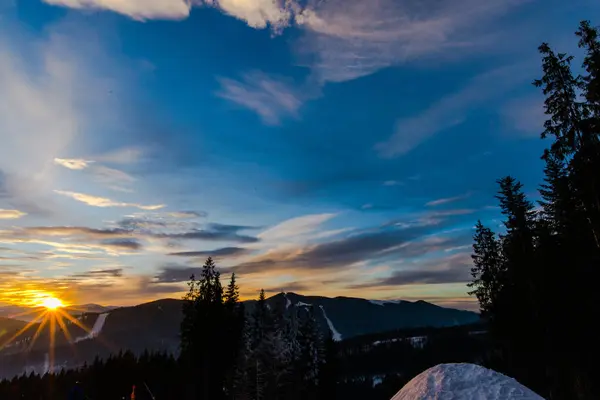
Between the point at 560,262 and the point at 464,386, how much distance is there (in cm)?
2429

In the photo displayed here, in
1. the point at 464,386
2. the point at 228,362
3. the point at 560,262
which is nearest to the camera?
the point at 464,386

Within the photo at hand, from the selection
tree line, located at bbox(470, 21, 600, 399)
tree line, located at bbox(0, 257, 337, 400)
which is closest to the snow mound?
tree line, located at bbox(470, 21, 600, 399)

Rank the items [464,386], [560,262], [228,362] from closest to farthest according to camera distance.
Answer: [464,386]
[560,262]
[228,362]

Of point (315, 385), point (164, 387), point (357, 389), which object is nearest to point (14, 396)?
point (164, 387)

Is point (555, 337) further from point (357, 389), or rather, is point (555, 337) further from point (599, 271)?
point (357, 389)

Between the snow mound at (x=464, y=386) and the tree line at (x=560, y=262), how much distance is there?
16168 mm

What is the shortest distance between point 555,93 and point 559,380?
19.0 meters

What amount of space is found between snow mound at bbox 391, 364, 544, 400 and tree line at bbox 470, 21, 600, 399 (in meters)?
16.2

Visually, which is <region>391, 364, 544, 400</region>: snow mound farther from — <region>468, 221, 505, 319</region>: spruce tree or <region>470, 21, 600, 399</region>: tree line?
<region>468, 221, 505, 319</region>: spruce tree

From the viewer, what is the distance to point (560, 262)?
86.5ft

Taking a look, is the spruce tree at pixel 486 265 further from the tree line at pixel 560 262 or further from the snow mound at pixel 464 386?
the snow mound at pixel 464 386

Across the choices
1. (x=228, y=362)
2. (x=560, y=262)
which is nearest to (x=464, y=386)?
(x=560, y=262)

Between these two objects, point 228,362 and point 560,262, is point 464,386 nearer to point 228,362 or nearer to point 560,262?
point 560,262

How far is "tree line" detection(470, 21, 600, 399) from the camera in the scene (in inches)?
766
